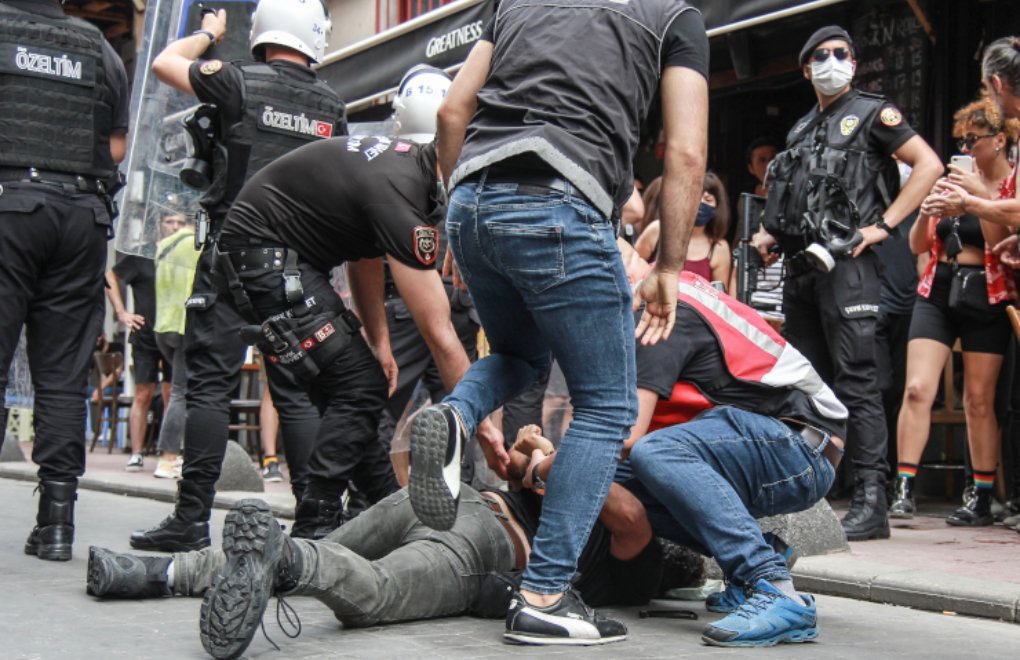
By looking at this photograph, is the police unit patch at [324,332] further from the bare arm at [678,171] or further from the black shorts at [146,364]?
the black shorts at [146,364]

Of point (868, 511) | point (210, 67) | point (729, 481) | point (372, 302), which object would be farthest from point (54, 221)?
point (868, 511)

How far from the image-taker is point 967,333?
21.5 feet

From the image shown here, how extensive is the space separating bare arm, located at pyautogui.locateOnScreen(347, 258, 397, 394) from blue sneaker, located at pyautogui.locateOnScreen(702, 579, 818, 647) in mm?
1836

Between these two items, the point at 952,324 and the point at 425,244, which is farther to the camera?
the point at 952,324

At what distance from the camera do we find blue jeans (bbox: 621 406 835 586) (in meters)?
3.72

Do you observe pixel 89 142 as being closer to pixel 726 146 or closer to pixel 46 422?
pixel 46 422

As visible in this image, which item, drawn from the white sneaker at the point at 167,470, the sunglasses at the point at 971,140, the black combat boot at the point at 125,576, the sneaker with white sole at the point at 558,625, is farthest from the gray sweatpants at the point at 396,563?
the white sneaker at the point at 167,470

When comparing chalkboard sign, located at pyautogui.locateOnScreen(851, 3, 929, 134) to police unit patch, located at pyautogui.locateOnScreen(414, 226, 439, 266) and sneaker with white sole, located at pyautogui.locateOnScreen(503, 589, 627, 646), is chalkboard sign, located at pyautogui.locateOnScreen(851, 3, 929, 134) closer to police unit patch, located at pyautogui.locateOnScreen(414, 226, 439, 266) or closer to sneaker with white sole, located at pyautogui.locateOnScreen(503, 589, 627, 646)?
police unit patch, located at pyautogui.locateOnScreen(414, 226, 439, 266)

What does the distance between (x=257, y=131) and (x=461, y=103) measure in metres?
1.69

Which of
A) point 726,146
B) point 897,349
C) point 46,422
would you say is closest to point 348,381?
point 46,422

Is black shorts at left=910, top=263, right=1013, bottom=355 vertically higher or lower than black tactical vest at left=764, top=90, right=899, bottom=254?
lower

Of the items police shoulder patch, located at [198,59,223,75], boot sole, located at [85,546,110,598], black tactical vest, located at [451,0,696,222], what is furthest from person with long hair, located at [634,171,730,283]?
boot sole, located at [85,546,110,598]

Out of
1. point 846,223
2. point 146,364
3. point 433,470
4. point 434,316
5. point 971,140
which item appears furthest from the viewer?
point 146,364

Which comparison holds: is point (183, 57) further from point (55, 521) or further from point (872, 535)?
point (872, 535)
